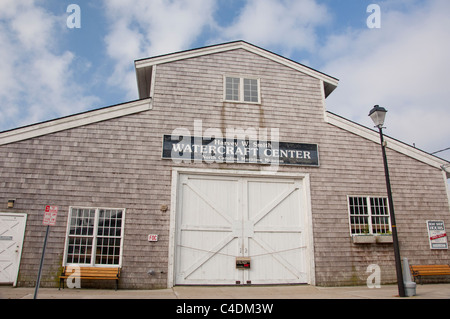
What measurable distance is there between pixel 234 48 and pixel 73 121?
641cm

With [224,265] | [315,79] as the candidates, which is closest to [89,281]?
[224,265]

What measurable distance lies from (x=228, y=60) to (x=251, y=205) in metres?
5.51

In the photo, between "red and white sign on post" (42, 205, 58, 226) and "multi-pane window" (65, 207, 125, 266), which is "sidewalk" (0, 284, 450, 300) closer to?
"multi-pane window" (65, 207, 125, 266)

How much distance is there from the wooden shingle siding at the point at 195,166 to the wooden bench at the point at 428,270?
0.25 metres

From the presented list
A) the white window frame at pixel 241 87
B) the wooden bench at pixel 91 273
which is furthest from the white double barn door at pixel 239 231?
the white window frame at pixel 241 87

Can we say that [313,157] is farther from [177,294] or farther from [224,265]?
[177,294]

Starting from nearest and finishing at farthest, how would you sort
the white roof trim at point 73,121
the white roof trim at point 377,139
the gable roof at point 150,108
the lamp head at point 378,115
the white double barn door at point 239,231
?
the lamp head at point 378,115
the white roof trim at point 73,121
the gable roof at point 150,108
the white double barn door at point 239,231
the white roof trim at point 377,139

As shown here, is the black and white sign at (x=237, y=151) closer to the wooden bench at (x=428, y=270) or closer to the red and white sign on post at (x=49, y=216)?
the red and white sign on post at (x=49, y=216)

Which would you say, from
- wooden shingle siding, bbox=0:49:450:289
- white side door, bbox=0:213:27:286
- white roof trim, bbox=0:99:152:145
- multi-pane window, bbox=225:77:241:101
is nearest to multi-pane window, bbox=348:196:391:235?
wooden shingle siding, bbox=0:49:450:289

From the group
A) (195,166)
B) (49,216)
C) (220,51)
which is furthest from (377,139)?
(49,216)

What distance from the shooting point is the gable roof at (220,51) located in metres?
12.7

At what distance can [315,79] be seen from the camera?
1372cm

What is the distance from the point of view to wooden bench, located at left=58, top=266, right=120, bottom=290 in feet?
33.2

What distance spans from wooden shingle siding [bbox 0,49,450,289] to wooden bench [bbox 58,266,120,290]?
0.30m
